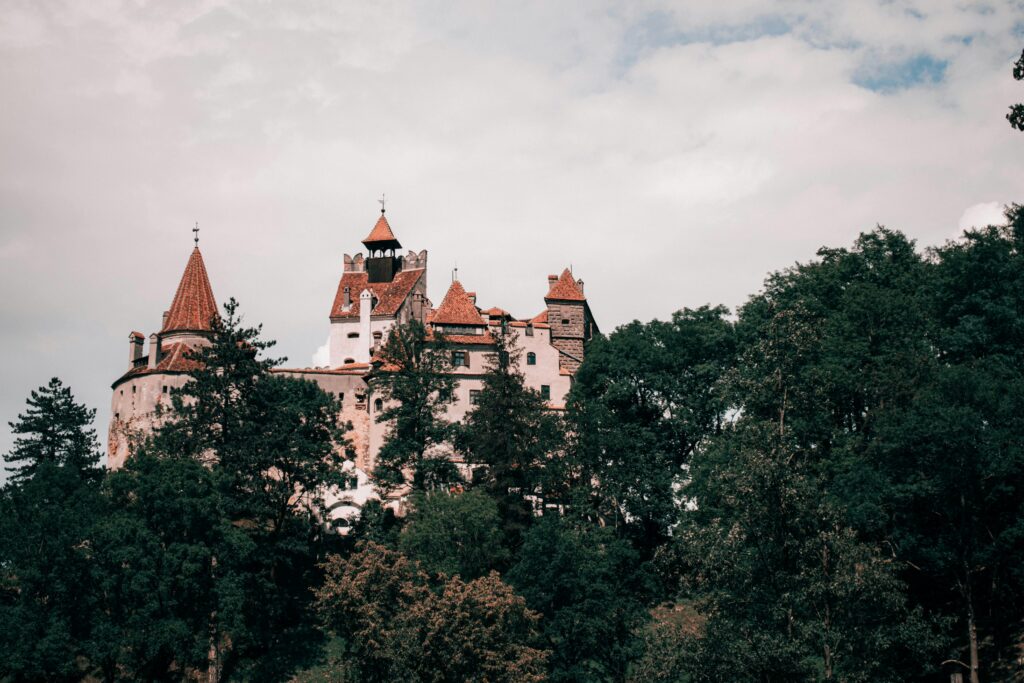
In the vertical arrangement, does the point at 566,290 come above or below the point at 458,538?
above

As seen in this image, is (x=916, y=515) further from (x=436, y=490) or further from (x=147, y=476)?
(x=147, y=476)

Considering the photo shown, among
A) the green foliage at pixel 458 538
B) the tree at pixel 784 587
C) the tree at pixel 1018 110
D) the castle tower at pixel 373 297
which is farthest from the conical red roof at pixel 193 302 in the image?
the tree at pixel 1018 110

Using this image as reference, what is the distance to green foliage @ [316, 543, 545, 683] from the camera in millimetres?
43344

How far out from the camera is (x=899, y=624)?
4194cm

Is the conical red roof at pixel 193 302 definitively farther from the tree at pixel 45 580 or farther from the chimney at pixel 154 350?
the tree at pixel 45 580

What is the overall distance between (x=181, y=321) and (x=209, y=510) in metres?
25.0

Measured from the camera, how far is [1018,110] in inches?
988

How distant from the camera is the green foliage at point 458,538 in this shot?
51.6 m

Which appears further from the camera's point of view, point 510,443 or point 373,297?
point 373,297

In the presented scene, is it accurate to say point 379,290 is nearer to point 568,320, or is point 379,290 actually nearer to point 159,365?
point 568,320

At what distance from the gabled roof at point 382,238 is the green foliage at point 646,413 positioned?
822 inches

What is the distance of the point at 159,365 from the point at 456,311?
18.5m

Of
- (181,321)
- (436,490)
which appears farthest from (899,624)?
(181,321)

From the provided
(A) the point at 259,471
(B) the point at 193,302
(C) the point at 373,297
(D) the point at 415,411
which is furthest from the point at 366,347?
(A) the point at 259,471
